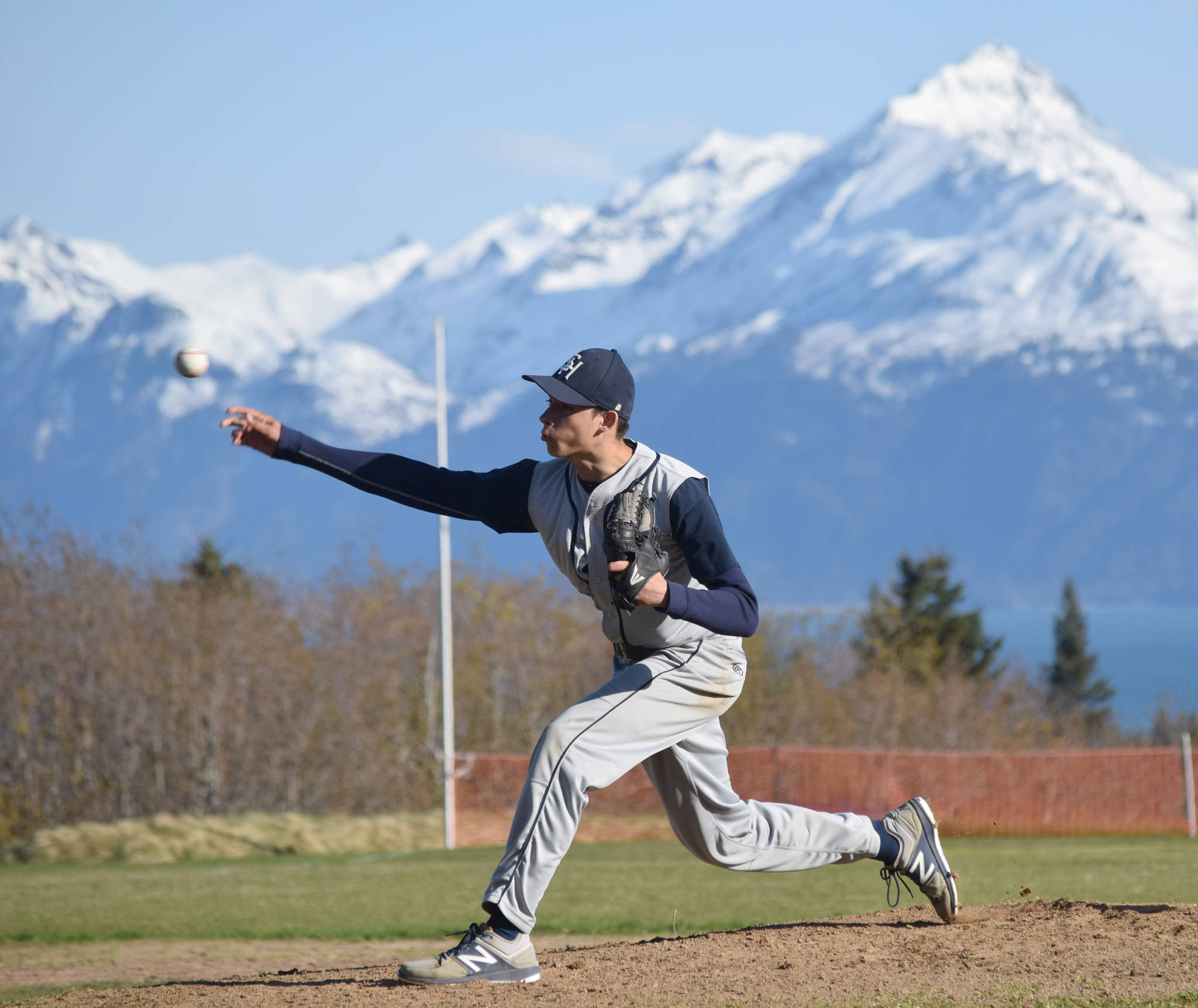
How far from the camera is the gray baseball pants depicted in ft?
16.3

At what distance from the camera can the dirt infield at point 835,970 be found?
4.94 meters

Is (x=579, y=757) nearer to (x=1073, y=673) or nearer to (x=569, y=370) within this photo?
(x=569, y=370)

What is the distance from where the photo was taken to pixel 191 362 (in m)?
6.88

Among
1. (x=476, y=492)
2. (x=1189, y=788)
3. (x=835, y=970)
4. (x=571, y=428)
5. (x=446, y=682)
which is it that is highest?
(x=571, y=428)

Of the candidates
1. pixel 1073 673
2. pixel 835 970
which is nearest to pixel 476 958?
pixel 835 970

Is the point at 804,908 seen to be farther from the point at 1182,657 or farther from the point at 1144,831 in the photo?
the point at 1182,657

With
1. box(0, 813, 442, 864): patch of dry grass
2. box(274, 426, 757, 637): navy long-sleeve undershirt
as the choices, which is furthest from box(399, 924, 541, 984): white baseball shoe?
box(0, 813, 442, 864): patch of dry grass

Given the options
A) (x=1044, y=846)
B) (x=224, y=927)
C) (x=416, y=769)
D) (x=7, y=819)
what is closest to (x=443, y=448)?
(x=1044, y=846)

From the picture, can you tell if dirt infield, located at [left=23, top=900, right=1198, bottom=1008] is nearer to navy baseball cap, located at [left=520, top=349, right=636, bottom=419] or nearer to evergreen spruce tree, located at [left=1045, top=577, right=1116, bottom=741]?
navy baseball cap, located at [left=520, top=349, right=636, bottom=419]

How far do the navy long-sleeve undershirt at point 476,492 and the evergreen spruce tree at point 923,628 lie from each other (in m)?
44.9

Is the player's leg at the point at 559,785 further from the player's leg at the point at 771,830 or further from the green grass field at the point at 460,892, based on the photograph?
the green grass field at the point at 460,892

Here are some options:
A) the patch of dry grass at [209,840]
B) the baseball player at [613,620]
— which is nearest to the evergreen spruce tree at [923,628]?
the patch of dry grass at [209,840]

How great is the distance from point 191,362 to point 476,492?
2.25 metres

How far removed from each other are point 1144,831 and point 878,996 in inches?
746
